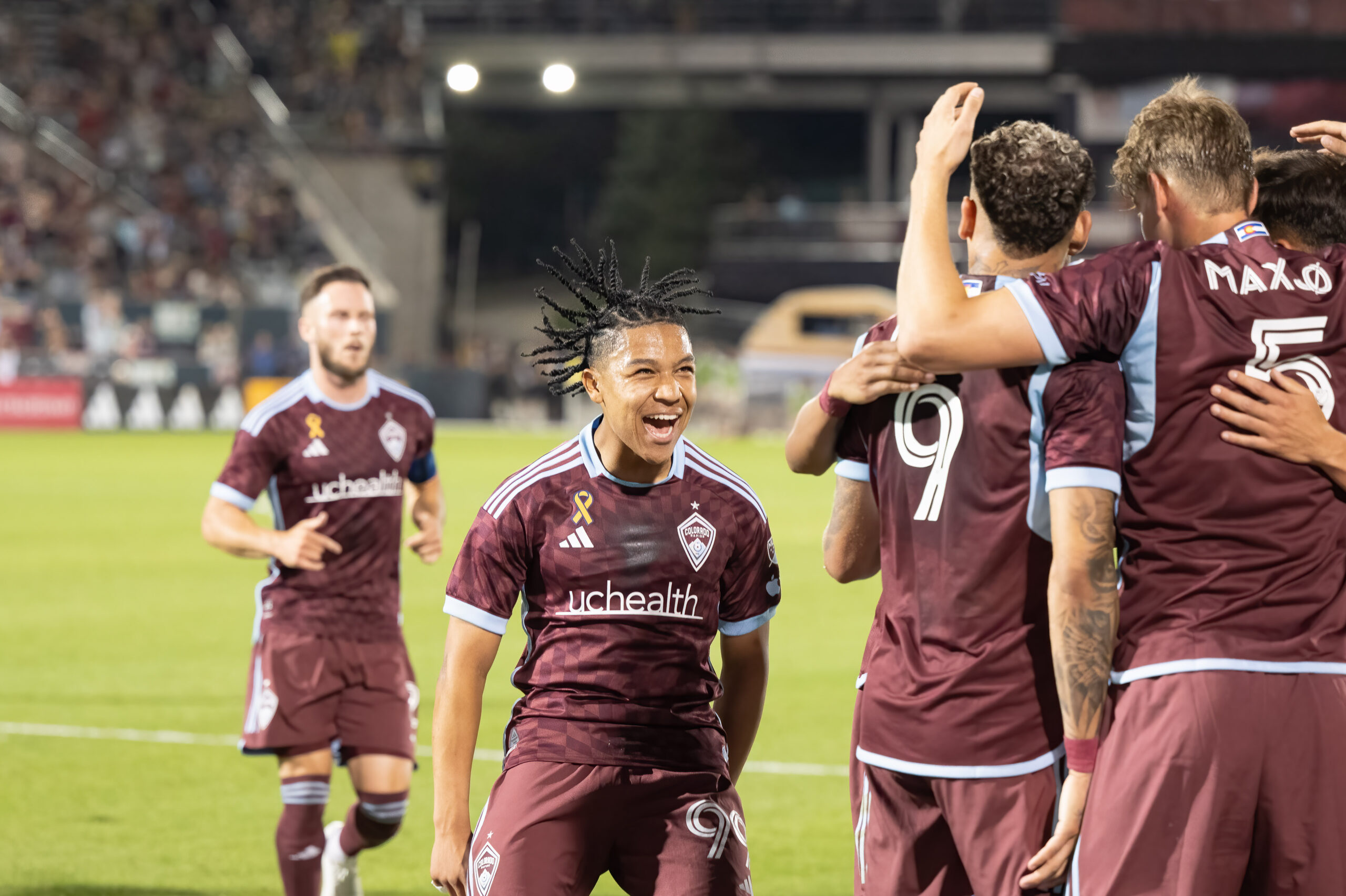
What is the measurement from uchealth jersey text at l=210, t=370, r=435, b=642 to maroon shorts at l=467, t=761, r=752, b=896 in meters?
2.57

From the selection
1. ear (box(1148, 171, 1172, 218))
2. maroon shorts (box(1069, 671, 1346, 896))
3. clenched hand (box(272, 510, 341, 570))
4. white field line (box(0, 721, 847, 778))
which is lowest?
white field line (box(0, 721, 847, 778))

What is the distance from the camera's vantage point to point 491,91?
48219 millimetres

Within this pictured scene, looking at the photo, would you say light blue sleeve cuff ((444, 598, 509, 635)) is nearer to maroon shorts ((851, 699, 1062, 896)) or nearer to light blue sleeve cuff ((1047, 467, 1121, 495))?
maroon shorts ((851, 699, 1062, 896))

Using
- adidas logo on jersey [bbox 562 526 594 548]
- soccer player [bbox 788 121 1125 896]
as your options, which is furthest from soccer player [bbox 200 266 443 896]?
soccer player [bbox 788 121 1125 896]

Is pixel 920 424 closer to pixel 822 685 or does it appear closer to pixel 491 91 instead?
pixel 822 685

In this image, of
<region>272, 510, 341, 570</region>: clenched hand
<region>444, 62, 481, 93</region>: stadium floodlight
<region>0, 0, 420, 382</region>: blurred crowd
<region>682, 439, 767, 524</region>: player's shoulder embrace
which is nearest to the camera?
<region>682, 439, 767, 524</region>: player's shoulder embrace

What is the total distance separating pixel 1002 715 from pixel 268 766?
259 inches

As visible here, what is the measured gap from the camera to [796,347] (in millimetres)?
34500

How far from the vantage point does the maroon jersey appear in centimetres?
332

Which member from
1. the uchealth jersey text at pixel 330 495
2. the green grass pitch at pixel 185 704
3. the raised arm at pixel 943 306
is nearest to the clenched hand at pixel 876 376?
the raised arm at pixel 943 306

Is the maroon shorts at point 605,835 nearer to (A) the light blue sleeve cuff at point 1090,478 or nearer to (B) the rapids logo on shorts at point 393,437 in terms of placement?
(A) the light blue sleeve cuff at point 1090,478

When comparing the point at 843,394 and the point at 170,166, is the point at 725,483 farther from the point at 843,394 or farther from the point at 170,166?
the point at 170,166

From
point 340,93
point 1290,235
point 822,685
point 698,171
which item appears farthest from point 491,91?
point 1290,235

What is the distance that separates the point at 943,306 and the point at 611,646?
1.23 metres
